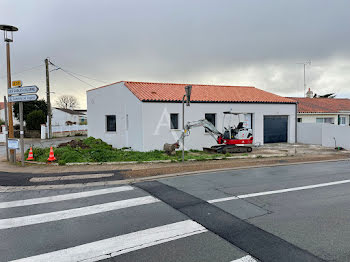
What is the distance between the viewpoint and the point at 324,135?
2038 centimetres

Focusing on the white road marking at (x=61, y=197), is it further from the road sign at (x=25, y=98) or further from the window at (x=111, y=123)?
the window at (x=111, y=123)

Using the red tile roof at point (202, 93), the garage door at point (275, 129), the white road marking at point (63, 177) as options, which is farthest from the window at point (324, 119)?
the white road marking at point (63, 177)

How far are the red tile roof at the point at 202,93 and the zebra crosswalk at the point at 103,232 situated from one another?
10.1 m

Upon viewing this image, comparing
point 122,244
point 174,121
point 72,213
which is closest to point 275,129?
point 174,121

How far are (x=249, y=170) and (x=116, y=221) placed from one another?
7083 millimetres

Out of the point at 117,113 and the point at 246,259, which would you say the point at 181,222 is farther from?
the point at 117,113

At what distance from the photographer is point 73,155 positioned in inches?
507

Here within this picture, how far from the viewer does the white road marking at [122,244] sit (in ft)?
13.4

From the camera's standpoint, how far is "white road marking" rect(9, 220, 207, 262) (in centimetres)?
407

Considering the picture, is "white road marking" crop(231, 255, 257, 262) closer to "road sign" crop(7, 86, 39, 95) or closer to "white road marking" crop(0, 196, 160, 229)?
"white road marking" crop(0, 196, 160, 229)

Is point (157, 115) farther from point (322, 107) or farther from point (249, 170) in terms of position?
point (322, 107)

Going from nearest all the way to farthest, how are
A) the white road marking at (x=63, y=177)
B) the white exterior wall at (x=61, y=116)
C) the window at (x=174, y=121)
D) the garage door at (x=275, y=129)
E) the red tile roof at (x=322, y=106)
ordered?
the white road marking at (x=63, y=177) < the window at (x=174, y=121) < the garage door at (x=275, y=129) < the red tile roof at (x=322, y=106) < the white exterior wall at (x=61, y=116)

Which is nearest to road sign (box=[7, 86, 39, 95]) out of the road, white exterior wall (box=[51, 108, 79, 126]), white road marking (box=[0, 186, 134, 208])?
the road

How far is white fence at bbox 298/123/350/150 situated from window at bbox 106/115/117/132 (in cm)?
1529
